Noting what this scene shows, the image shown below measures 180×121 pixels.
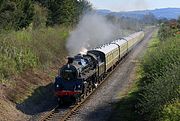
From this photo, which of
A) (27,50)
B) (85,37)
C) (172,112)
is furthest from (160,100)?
(85,37)

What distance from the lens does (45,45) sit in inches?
1663

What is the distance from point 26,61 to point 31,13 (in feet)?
41.3

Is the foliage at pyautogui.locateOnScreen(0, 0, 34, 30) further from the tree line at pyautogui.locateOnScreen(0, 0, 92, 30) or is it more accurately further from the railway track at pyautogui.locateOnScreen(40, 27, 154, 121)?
the railway track at pyautogui.locateOnScreen(40, 27, 154, 121)

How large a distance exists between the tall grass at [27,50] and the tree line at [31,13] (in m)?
1.56

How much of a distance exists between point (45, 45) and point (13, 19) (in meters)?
4.87

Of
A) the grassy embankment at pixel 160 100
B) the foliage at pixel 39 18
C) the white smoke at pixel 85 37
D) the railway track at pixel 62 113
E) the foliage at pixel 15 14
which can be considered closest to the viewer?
the grassy embankment at pixel 160 100

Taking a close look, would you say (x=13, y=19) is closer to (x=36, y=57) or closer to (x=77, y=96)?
(x=36, y=57)

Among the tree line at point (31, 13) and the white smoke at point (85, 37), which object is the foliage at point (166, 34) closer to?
the white smoke at point (85, 37)

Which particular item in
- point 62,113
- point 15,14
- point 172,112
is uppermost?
point 15,14

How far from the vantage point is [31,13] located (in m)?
44.4

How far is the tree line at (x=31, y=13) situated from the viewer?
125 ft

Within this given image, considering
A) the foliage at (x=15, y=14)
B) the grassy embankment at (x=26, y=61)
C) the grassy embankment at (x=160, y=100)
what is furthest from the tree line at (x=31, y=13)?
the grassy embankment at (x=160, y=100)

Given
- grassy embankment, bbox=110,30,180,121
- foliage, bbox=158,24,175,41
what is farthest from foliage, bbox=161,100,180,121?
foliage, bbox=158,24,175,41

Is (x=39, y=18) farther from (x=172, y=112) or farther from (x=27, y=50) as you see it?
(x=172, y=112)
